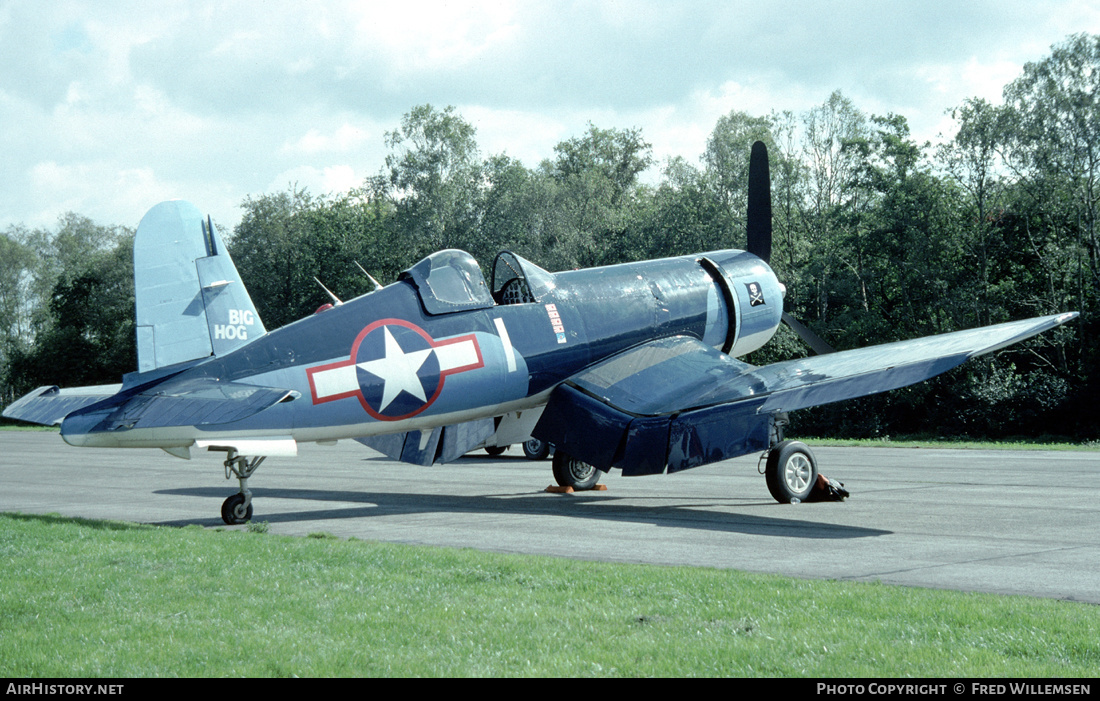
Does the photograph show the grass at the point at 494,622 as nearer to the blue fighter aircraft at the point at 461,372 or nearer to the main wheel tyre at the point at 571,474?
the blue fighter aircraft at the point at 461,372

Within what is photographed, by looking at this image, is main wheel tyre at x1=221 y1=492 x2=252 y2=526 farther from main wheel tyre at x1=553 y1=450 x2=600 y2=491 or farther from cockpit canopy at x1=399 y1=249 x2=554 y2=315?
main wheel tyre at x1=553 y1=450 x2=600 y2=491

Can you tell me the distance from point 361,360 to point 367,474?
9.29m

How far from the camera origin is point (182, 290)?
36.2 ft

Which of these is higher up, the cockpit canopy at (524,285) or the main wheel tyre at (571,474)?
the cockpit canopy at (524,285)

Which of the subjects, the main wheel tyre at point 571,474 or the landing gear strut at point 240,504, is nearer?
the landing gear strut at point 240,504

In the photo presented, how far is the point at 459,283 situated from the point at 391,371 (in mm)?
1674

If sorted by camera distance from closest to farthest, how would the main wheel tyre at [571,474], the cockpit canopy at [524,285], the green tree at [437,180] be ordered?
1. the cockpit canopy at [524,285]
2. the main wheel tyre at [571,474]
3. the green tree at [437,180]

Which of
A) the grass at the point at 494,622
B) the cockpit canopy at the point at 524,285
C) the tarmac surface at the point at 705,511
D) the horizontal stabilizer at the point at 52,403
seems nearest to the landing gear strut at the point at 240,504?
the tarmac surface at the point at 705,511

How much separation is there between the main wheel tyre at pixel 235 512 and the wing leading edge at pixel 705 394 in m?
4.06

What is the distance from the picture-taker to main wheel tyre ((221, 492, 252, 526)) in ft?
38.5

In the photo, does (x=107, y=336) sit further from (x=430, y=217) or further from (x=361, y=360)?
(x=361, y=360)

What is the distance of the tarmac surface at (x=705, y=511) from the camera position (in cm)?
823

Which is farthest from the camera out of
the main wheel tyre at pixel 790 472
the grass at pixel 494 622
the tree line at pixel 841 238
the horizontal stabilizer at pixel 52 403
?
the tree line at pixel 841 238
